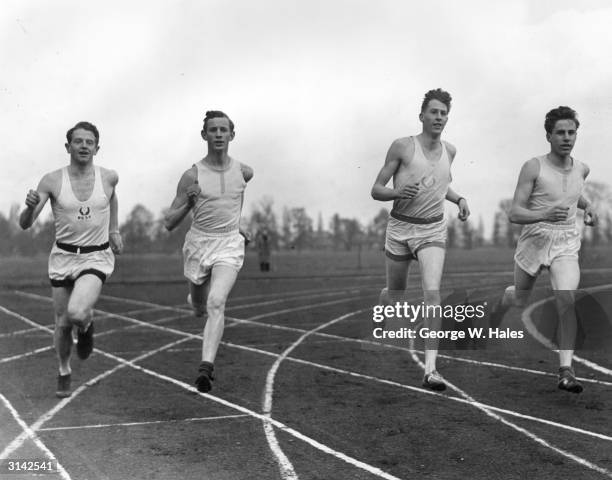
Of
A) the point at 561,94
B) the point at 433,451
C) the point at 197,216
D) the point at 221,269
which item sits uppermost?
the point at 561,94

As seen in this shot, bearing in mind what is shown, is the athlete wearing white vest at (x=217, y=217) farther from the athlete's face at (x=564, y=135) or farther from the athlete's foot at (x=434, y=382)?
the athlete's face at (x=564, y=135)

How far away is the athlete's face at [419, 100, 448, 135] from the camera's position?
6.73 metres

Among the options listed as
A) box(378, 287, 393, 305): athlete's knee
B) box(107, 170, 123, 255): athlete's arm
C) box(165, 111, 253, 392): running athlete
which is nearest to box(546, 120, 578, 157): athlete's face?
box(378, 287, 393, 305): athlete's knee

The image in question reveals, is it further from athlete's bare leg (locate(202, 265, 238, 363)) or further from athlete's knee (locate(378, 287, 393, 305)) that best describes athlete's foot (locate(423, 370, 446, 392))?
athlete's bare leg (locate(202, 265, 238, 363))

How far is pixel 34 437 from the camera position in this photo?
5324 millimetres

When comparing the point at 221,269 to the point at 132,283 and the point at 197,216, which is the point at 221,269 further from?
the point at 132,283

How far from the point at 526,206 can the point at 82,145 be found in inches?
144

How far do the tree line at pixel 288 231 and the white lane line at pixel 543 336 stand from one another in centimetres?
130

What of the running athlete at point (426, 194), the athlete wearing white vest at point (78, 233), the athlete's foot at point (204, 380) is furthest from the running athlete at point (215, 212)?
the running athlete at point (426, 194)

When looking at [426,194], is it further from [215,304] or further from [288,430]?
[288,430]

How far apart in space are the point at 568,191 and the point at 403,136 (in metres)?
1.43

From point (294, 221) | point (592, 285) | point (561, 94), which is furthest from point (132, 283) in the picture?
point (561, 94)

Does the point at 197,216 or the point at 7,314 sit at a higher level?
the point at 197,216

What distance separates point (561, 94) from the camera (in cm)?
786
